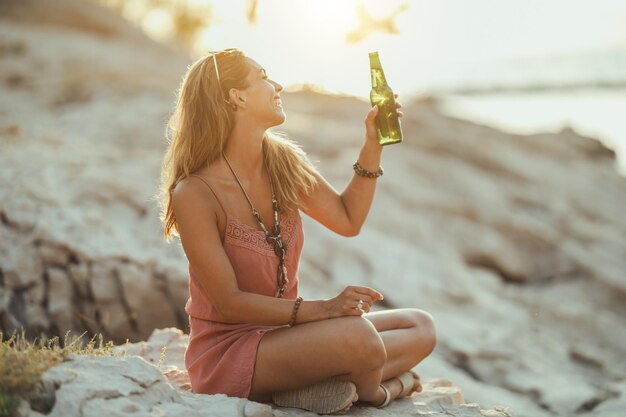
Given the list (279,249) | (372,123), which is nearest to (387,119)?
(372,123)

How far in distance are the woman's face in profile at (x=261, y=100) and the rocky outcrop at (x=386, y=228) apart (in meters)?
3.15

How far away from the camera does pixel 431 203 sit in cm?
1162

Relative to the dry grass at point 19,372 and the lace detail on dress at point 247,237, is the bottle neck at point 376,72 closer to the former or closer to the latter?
the lace detail on dress at point 247,237

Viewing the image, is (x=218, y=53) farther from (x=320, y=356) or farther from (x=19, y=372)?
(x=19, y=372)

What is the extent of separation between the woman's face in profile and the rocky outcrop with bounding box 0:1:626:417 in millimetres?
3154

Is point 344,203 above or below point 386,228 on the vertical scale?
above

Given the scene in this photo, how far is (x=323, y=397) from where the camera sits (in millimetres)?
3629

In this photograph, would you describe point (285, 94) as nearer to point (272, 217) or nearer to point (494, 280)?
point (494, 280)

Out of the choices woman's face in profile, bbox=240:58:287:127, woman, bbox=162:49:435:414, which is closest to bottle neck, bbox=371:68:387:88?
woman, bbox=162:49:435:414

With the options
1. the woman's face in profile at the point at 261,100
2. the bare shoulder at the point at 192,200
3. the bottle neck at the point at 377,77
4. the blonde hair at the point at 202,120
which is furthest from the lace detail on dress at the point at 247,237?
the bottle neck at the point at 377,77

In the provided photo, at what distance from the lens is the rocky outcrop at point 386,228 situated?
21.7ft

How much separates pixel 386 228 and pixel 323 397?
7001mm

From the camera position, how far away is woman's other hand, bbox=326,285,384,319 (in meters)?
3.51

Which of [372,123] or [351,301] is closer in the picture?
[351,301]
